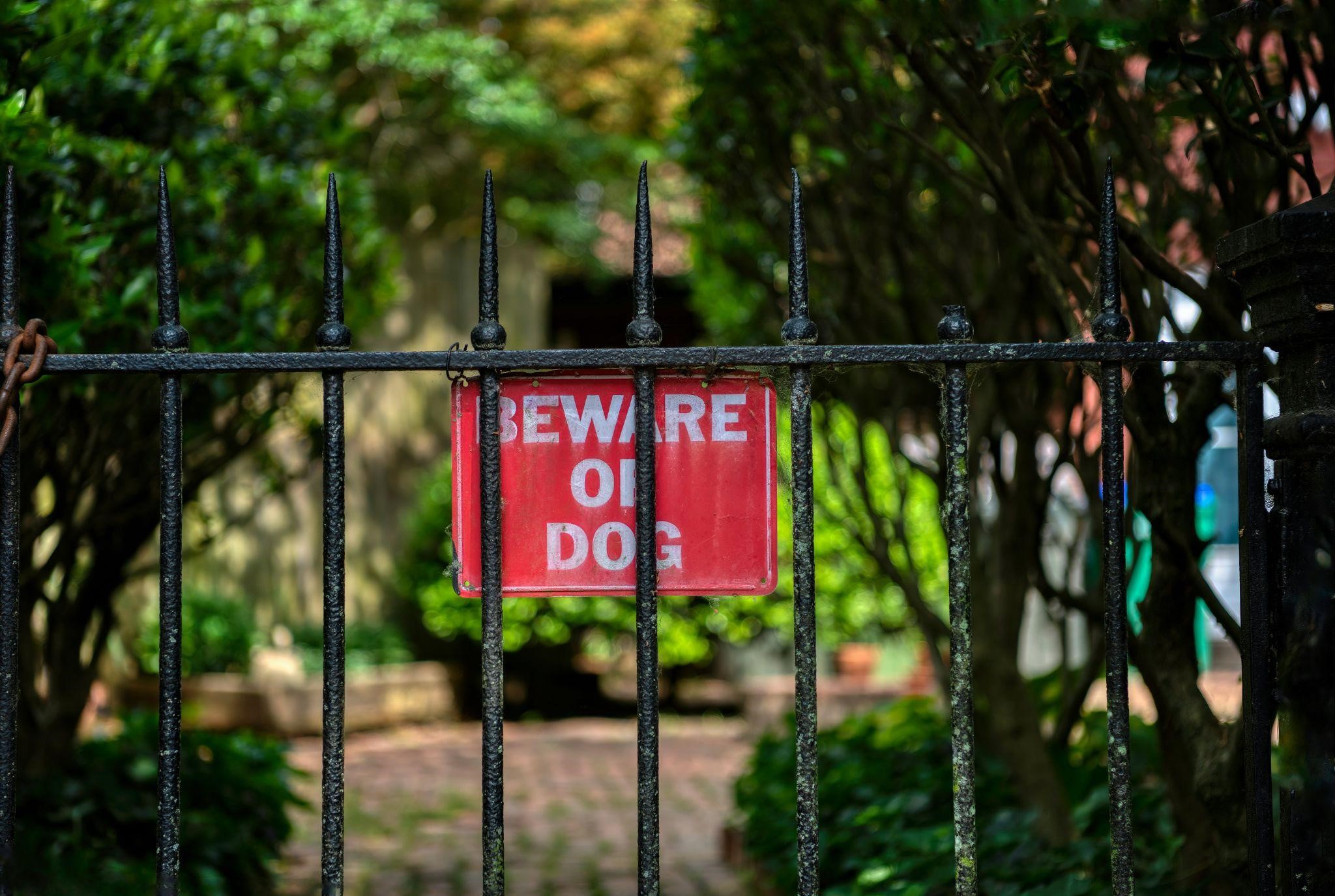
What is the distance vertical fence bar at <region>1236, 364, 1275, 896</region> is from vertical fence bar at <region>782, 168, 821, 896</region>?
0.74 m

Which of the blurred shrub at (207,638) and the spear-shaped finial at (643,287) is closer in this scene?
the spear-shaped finial at (643,287)

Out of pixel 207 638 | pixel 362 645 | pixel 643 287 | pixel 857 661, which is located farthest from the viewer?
pixel 857 661

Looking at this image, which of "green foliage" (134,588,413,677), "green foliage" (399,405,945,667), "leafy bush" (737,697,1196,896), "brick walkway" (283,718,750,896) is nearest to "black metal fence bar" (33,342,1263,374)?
"leafy bush" (737,697,1196,896)

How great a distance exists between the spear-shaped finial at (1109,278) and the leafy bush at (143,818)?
305 cm

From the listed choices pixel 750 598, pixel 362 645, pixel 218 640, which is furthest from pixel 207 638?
pixel 750 598

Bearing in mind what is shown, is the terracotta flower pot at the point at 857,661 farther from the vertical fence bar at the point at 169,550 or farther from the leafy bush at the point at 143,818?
the vertical fence bar at the point at 169,550

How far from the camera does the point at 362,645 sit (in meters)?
11.5

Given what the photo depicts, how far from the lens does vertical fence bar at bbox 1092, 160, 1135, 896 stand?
7.50 ft

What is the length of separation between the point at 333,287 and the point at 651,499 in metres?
0.67

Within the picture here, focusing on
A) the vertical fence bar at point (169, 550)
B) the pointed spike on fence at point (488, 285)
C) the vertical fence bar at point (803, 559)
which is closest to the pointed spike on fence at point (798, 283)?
the vertical fence bar at point (803, 559)

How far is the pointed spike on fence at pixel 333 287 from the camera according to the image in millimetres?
2314

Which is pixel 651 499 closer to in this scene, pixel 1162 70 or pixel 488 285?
pixel 488 285

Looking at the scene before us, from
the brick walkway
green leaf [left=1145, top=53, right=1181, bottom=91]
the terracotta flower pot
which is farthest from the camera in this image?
the terracotta flower pot

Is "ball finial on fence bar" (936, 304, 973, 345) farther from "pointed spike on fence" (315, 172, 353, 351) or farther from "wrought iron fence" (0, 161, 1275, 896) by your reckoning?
"pointed spike on fence" (315, 172, 353, 351)
